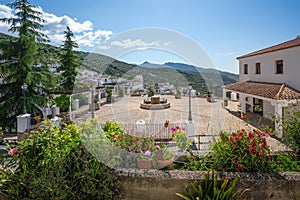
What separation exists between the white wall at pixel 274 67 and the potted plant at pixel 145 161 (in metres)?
10.6

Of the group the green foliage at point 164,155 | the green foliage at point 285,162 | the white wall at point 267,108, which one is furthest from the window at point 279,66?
the green foliage at point 164,155

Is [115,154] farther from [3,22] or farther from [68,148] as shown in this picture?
[3,22]

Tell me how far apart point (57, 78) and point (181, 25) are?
34.4 feet

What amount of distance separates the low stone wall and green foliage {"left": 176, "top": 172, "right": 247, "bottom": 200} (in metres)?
0.07

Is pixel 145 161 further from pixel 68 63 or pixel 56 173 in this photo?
pixel 68 63

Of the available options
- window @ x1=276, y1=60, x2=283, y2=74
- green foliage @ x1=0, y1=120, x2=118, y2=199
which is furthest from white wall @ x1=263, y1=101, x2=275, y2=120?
green foliage @ x1=0, y1=120, x2=118, y2=199

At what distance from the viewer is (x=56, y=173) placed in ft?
8.09

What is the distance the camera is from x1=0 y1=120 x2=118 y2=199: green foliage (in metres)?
2.30

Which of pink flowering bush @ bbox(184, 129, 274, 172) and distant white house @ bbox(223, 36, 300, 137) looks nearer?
pink flowering bush @ bbox(184, 129, 274, 172)

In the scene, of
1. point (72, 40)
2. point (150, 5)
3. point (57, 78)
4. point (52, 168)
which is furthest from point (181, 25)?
point (72, 40)

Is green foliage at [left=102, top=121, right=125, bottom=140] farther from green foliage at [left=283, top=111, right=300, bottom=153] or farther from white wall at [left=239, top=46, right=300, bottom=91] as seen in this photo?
white wall at [left=239, top=46, right=300, bottom=91]

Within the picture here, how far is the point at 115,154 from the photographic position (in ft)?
9.03

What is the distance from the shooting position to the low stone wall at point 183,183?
232 centimetres

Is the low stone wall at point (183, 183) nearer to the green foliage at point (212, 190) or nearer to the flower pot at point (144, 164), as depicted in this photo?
the green foliage at point (212, 190)
